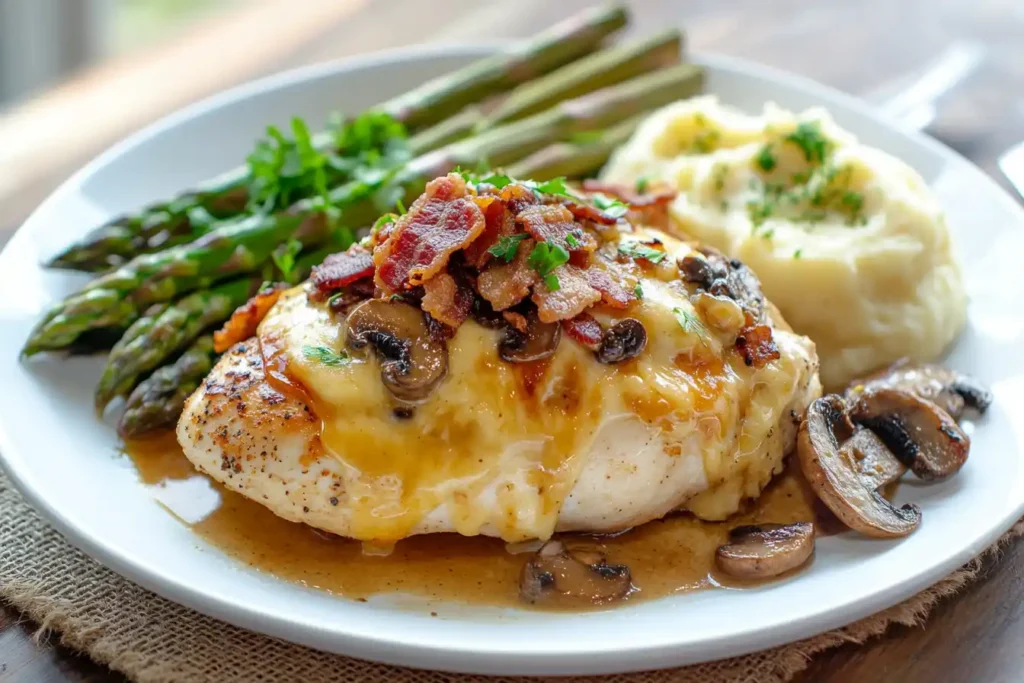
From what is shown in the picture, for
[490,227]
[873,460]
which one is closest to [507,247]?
[490,227]

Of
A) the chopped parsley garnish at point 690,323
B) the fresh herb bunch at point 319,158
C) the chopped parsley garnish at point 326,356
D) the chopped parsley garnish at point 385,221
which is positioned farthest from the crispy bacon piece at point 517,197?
the fresh herb bunch at point 319,158

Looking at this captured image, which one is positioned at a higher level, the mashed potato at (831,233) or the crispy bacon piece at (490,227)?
the crispy bacon piece at (490,227)

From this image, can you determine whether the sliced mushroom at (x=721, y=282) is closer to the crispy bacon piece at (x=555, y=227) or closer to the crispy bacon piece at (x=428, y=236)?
the crispy bacon piece at (x=555, y=227)

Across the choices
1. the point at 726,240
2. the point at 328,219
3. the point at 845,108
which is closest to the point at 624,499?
the point at 726,240

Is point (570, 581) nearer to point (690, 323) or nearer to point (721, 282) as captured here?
point (690, 323)

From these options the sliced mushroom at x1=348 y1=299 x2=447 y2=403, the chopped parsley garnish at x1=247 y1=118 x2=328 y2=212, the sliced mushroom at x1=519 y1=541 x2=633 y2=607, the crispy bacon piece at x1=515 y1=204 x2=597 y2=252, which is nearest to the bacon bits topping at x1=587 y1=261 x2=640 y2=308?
the crispy bacon piece at x1=515 y1=204 x2=597 y2=252

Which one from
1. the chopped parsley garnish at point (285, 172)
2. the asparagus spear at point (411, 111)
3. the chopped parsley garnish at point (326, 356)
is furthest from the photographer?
the chopped parsley garnish at point (285, 172)

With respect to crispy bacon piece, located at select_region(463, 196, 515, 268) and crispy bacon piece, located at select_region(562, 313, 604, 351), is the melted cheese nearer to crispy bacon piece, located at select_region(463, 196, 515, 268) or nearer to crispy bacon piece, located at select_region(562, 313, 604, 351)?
crispy bacon piece, located at select_region(562, 313, 604, 351)
